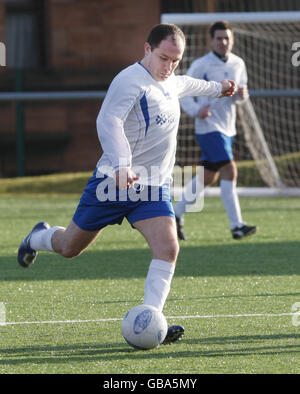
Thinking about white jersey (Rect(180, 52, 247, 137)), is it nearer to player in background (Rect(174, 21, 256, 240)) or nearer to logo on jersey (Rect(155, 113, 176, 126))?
player in background (Rect(174, 21, 256, 240))

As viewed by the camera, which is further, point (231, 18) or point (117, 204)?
point (231, 18)

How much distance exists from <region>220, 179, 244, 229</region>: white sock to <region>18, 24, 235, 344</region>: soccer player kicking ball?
11.9 ft

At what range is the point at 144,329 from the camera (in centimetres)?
475

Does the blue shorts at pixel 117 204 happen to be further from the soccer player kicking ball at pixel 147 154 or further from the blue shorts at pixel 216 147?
the blue shorts at pixel 216 147

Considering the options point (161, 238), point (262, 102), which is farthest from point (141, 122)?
point (262, 102)

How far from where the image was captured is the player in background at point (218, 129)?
29.5 feet

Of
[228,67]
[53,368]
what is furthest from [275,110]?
[53,368]

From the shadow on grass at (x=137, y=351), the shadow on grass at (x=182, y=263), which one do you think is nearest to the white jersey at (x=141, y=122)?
the shadow on grass at (x=137, y=351)

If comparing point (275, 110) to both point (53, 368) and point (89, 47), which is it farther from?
point (53, 368)

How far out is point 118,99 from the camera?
198 inches

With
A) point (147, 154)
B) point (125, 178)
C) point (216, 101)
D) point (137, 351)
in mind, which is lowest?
point (137, 351)

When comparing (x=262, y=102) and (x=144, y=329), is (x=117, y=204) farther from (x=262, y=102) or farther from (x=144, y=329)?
(x=262, y=102)

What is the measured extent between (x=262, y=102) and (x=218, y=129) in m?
6.38

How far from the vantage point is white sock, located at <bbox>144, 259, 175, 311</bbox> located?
498 centimetres
